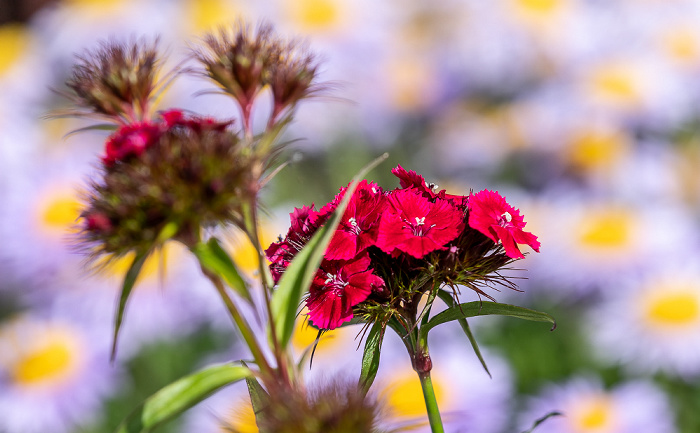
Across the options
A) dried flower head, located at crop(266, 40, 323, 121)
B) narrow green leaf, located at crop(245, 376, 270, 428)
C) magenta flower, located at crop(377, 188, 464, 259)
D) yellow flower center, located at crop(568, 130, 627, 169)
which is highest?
yellow flower center, located at crop(568, 130, 627, 169)

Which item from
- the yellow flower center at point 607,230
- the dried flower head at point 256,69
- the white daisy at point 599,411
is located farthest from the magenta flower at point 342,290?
the yellow flower center at point 607,230

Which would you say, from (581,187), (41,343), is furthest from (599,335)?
(41,343)

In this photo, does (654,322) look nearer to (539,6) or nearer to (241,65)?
(539,6)

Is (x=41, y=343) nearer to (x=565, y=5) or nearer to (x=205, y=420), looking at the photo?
(x=205, y=420)

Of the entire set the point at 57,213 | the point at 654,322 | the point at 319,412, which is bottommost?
the point at 319,412

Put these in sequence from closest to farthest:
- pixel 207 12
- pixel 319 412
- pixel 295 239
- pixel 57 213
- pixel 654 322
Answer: pixel 319 412, pixel 295 239, pixel 654 322, pixel 57 213, pixel 207 12

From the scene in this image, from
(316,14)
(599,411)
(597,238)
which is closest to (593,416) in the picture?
(599,411)

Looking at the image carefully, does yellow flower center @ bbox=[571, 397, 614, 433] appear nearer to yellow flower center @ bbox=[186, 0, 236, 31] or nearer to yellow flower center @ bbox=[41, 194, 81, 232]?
yellow flower center @ bbox=[41, 194, 81, 232]

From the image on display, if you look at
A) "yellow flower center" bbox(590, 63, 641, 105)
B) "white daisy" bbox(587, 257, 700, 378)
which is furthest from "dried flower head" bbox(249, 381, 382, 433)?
"yellow flower center" bbox(590, 63, 641, 105)
